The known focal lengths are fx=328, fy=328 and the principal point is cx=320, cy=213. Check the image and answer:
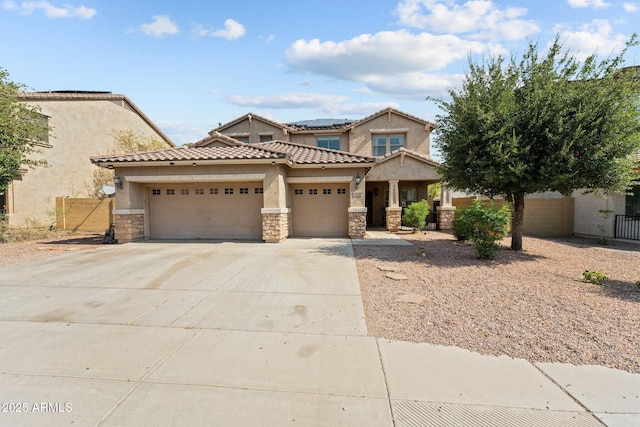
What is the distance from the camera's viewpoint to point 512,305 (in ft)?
18.8

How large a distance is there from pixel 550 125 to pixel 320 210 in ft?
30.0

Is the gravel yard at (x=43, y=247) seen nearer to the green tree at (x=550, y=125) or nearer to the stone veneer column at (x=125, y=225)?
the stone veneer column at (x=125, y=225)

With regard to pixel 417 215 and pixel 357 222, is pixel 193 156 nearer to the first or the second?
pixel 357 222

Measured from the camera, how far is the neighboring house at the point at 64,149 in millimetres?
16797

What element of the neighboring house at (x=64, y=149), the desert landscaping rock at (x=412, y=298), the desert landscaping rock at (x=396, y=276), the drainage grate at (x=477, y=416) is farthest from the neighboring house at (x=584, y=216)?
the neighboring house at (x=64, y=149)

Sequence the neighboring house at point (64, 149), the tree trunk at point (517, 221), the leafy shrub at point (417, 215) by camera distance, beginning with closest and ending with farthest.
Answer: the tree trunk at point (517, 221), the neighboring house at point (64, 149), the leafy shrub at point (417, 215)

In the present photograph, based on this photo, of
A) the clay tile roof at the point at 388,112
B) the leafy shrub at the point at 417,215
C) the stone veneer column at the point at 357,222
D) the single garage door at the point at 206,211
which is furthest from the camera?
the clay tile roof at the point at 388,112

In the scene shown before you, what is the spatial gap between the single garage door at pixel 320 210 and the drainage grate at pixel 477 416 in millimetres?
12065

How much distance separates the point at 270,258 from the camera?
393 inches

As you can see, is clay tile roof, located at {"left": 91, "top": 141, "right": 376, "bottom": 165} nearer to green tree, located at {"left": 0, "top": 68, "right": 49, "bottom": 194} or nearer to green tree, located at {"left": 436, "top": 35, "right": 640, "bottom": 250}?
green tree, located at {"left": 0, "top": 68, "right": 49, "bottom": 194}

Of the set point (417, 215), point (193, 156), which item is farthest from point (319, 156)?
point (417, 215)

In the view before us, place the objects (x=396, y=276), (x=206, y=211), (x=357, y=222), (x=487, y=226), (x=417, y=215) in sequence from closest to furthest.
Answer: (x=396, y=276) < (x=487, y=226) < (x=357, y=222) < (x=206, y=211) < (x=417, y=215)

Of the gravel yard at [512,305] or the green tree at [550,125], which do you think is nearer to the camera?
the gravel yard at [512,305]

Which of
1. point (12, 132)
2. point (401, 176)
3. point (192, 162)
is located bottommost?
point (401, 176)
